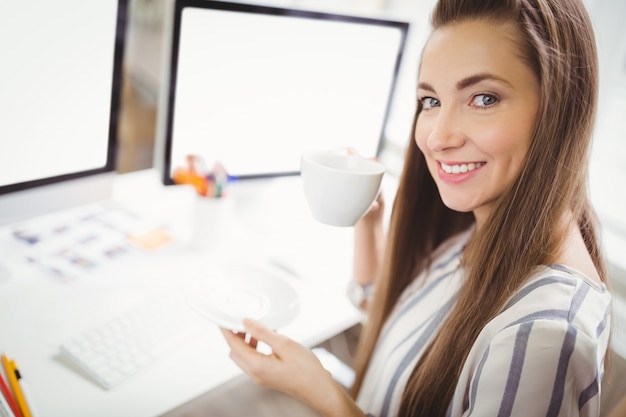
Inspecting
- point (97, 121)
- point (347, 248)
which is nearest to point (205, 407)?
point (347, 248)

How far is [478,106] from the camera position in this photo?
2.10 feet

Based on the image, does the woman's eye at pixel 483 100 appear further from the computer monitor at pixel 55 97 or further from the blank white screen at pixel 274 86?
the computer monitor at pixel 55 97

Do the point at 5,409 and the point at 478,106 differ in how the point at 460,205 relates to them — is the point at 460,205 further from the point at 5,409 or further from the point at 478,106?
the point at 5,409

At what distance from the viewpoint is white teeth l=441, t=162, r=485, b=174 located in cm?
66

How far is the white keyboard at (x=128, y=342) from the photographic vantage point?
2.11 feet

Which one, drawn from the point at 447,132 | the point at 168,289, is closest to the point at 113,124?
the point at 168,289

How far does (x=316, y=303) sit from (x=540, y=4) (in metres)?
0.57

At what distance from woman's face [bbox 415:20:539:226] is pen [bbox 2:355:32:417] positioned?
1.91ft

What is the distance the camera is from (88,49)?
73cm

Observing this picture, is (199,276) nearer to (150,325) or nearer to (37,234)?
(150,325)

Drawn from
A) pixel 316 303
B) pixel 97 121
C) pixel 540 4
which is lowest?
pixel 316 303

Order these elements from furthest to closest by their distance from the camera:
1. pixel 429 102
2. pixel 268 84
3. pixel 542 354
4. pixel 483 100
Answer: pixel 268 84, pixel 429 102, pixel 483 100, pixel 542 354

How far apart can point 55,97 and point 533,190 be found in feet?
2.21

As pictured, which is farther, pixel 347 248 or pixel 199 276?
pixel 347 248
